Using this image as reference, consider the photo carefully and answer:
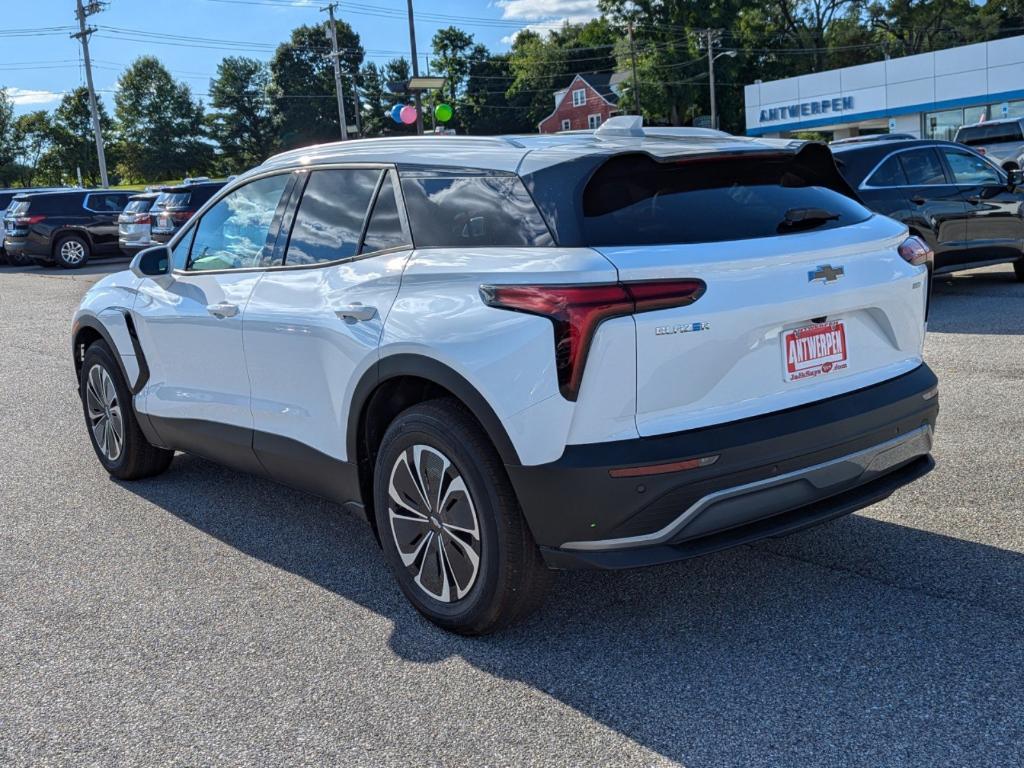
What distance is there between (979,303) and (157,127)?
107 m

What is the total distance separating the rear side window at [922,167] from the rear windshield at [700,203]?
7495 mm

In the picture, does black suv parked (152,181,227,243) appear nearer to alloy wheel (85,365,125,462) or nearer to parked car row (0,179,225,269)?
parked car row (0,179,225,269)

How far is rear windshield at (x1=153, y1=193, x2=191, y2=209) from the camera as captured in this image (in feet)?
68.9

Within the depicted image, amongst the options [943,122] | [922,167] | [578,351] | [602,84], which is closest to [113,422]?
[578,351]

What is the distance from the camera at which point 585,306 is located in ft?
10.0

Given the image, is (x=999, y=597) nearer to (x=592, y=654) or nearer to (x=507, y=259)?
(x=592, y=654)

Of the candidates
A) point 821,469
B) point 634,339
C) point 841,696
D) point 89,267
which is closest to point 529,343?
point 634,339

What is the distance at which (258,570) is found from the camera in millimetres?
4480

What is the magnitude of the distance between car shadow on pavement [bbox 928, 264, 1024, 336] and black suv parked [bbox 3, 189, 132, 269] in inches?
802

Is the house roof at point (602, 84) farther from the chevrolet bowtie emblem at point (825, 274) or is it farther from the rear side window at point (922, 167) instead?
the chevrolet bowtie emblem at point (825, 274)

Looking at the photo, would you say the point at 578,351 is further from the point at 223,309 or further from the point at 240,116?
the point at 240,116

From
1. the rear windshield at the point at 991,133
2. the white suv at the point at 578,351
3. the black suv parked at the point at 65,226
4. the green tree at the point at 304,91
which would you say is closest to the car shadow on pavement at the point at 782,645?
the white suv at the point at 578,351

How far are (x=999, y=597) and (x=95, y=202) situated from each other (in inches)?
1007

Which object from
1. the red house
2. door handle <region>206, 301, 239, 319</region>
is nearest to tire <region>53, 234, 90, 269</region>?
door handle <region>206, 301, 239, 319</region>
